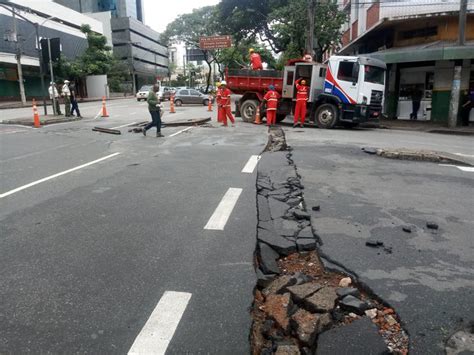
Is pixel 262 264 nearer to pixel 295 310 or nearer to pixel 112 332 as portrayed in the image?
pixel 295 310

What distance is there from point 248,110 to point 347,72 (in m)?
4.82

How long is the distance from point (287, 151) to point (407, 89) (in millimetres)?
14541

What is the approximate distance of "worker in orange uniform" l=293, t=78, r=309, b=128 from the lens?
652 inches

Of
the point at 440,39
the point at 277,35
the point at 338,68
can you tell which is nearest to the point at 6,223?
the point at 338,68

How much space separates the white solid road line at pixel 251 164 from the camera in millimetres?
8444

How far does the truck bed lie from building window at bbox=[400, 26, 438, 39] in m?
8.07

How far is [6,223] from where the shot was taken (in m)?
5.21

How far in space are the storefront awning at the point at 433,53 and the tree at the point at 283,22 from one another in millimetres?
8908

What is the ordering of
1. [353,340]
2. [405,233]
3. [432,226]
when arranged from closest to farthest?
[353,340] < [405,233] < [432,226]

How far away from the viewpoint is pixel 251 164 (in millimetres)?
9070

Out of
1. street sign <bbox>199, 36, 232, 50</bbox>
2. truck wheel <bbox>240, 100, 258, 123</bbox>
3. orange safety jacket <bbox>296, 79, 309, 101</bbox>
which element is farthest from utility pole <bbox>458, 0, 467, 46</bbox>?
street sign <bbox>199, 36, 232, 50</bbox>

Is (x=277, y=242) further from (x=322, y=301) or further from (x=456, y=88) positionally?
(x=456, y=88)

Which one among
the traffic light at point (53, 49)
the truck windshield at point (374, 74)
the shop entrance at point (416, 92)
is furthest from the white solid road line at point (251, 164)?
the shop entrance at point (416, 92)

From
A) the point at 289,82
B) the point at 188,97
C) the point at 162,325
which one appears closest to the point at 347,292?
the point at 162,325
